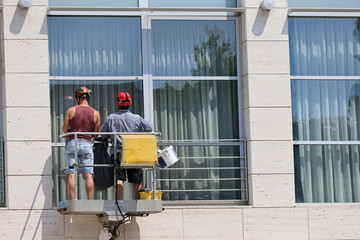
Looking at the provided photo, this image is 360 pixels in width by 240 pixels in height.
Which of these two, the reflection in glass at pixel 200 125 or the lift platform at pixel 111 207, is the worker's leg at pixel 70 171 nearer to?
the lift platform at pixel 111 207

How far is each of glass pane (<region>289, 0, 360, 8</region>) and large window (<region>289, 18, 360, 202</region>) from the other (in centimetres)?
22

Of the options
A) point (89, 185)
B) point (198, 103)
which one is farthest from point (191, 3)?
point (89, 185)

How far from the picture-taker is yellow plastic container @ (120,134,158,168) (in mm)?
13773

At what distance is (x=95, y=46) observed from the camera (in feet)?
52.4

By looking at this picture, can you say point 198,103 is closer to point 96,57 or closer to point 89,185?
point 96,57

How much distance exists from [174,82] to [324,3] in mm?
2824

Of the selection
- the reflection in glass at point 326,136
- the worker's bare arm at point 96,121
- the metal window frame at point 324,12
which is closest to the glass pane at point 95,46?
the worker's bare arm at point 96,121

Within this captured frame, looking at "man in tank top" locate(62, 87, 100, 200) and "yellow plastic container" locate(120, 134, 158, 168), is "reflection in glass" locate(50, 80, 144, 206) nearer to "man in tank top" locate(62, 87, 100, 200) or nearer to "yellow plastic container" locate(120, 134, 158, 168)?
"man in tank top" locate(62, 87, 100, 200)

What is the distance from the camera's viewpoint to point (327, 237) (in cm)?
1553

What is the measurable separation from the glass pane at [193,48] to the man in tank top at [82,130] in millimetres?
1712

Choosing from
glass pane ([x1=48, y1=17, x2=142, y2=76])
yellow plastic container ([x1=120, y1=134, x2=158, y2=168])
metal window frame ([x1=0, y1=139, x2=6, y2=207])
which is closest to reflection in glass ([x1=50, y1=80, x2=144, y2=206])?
glass pane ([x1=48, y1=17, x2=142, y2=76])

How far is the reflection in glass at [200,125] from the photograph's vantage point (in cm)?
1580

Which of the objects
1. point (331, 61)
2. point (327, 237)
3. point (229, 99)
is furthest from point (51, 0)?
point (327, 237)

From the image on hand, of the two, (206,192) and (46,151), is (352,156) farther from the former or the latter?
(46,151)
